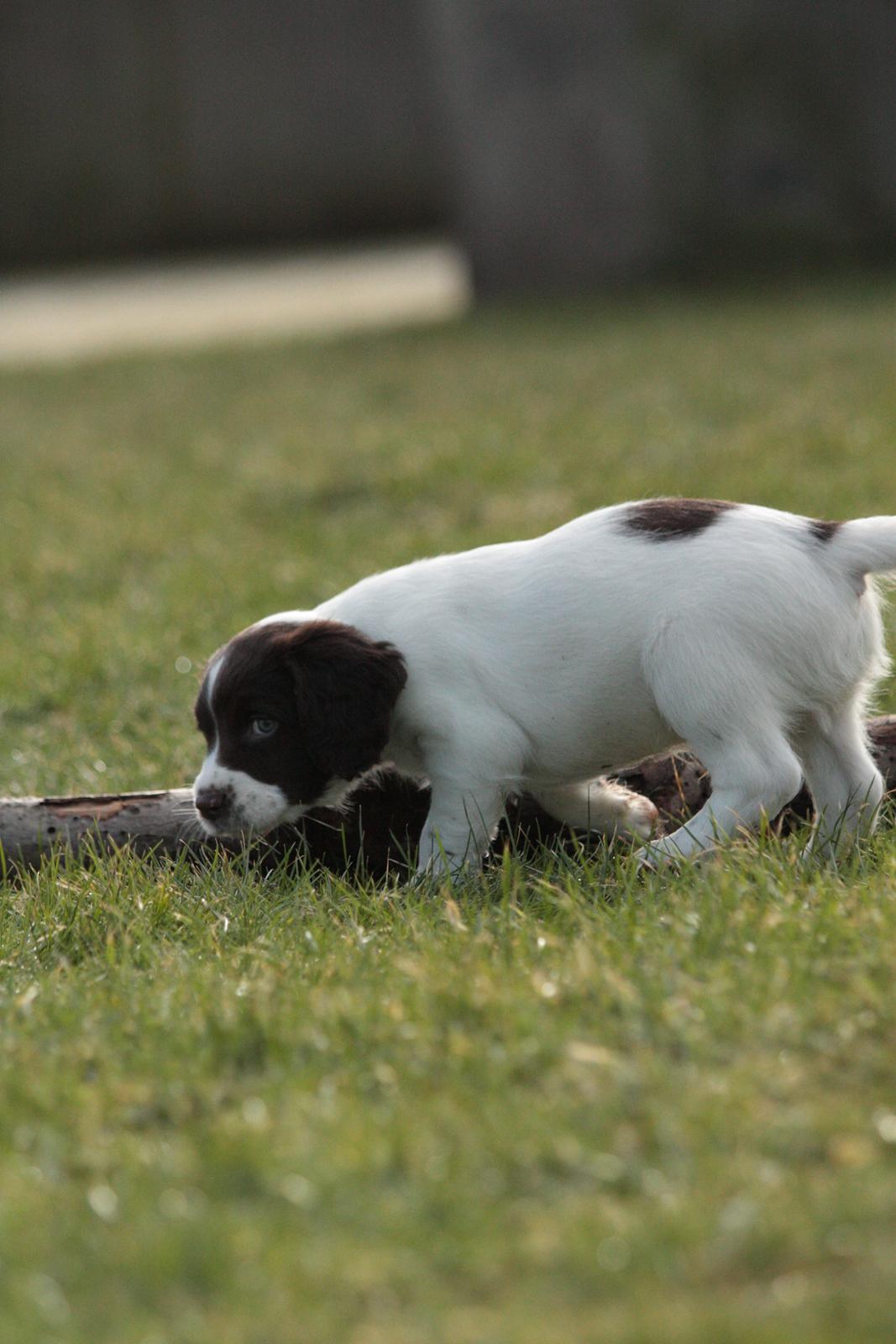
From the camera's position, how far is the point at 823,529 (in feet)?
12.5

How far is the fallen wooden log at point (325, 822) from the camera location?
13.3ft

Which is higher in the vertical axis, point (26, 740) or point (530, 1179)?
point (530, 1179)

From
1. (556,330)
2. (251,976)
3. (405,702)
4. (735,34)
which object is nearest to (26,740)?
(405,702)

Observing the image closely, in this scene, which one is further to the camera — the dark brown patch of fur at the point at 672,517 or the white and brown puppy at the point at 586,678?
the dark brown patch of fur at the point at 672,517

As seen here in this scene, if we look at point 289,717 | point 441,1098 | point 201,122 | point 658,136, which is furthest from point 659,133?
point 201,122

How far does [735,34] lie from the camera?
52.9 ft

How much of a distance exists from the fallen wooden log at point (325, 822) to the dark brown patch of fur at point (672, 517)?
0.56 m

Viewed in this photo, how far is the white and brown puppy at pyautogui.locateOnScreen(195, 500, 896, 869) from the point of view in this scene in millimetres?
3633

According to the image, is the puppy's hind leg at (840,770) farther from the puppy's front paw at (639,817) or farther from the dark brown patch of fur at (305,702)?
the dark brown patch of fur at (305,702)

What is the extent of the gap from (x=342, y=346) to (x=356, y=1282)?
1441cm

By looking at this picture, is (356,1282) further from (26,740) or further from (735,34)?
(735,34)

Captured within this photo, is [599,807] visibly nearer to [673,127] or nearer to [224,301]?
[673,127]

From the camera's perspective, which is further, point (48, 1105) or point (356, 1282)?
point (48, 1105)

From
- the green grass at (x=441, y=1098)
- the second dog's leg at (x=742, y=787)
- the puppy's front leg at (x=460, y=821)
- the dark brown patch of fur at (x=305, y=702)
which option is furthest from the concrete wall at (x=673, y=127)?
the second dog's leg at (x=742, y=787)
